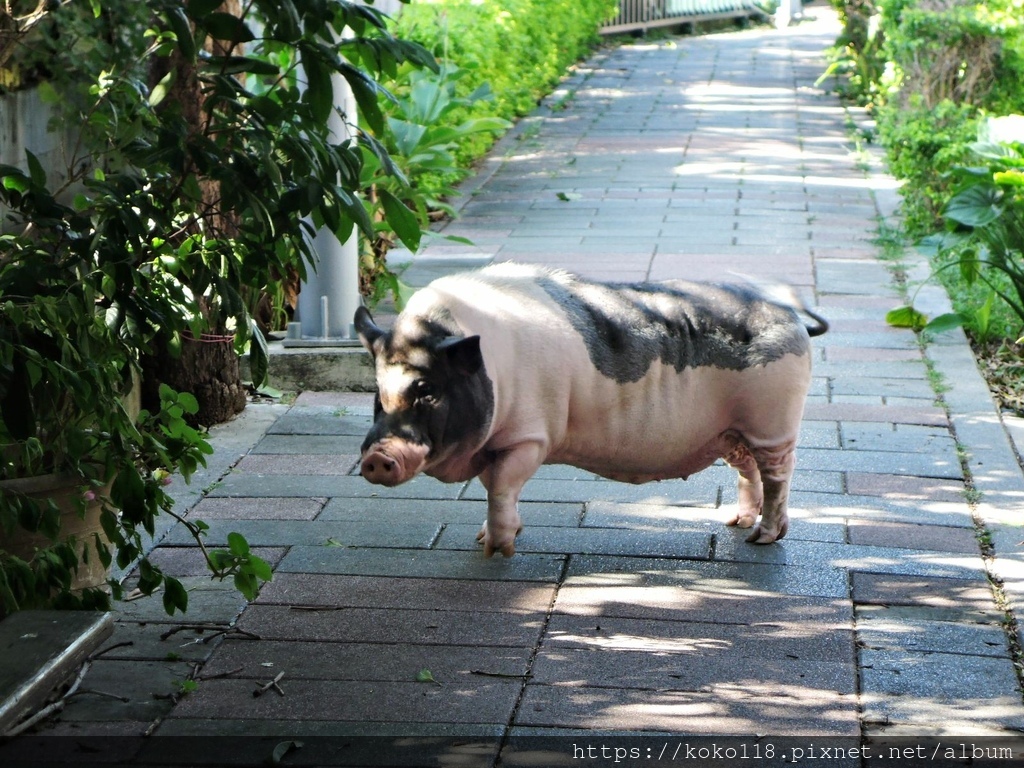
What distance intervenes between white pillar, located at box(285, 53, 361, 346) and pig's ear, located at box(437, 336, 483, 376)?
2.54 meters

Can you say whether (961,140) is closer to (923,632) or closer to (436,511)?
(436,511)

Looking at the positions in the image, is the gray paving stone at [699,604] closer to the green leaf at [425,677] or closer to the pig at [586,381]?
the pig at [586,381]

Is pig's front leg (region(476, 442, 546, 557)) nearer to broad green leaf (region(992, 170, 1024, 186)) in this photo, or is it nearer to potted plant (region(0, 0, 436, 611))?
potted plant (region(0, 0, 436, 611))

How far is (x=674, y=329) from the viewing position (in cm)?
457

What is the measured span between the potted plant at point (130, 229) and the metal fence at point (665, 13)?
21065 millimetres

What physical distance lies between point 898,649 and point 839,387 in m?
2.87

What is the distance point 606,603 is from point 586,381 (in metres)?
0.72

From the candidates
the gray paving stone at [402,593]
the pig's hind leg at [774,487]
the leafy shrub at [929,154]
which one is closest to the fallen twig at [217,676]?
the gray paving stone at [402,593]

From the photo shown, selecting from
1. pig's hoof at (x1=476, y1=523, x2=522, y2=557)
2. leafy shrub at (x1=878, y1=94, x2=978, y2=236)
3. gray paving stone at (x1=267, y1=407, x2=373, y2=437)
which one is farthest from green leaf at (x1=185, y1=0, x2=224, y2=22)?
leafy shrub at (x1=878, y1=94, x2=978, y2=236)

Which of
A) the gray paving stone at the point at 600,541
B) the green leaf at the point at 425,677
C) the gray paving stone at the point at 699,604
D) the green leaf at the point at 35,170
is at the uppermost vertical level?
the green leaf at the point at 35,170

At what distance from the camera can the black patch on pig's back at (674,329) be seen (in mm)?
4508

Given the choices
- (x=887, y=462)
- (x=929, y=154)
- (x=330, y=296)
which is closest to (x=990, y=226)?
(x=887, y=462)

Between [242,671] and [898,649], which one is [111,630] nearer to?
[242,671]

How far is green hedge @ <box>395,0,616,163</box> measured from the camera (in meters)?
12.2
